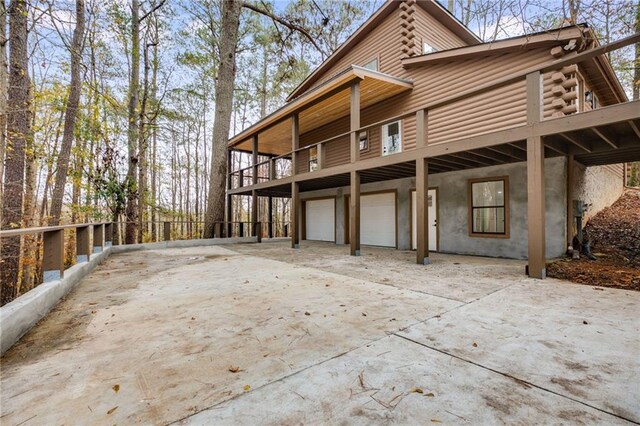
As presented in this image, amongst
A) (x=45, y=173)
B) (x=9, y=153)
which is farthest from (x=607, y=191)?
(x=45, y=173)

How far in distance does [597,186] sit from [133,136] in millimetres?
17328

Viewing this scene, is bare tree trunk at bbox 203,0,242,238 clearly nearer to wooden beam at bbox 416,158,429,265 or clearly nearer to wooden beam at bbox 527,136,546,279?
wooden beam at bbox 416,158,429,265

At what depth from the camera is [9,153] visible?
678 centimetres

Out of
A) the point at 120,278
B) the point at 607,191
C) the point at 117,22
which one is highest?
the point at 117,22

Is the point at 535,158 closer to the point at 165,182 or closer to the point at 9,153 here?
the point at 9,153

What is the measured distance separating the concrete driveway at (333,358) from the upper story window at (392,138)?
21.9 feet

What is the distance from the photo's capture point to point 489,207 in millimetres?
7652

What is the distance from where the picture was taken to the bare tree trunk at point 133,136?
481 inches

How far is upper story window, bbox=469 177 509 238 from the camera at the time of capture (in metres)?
7.35

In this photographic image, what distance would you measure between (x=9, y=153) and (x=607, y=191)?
1807 centimetres

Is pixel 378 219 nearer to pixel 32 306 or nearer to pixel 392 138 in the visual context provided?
pixel 392 138

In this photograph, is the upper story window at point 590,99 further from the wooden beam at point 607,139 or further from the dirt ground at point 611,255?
the dirt ground at point 611,255

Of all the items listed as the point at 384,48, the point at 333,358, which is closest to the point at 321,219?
the point at 384,48

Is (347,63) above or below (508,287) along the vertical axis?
above
